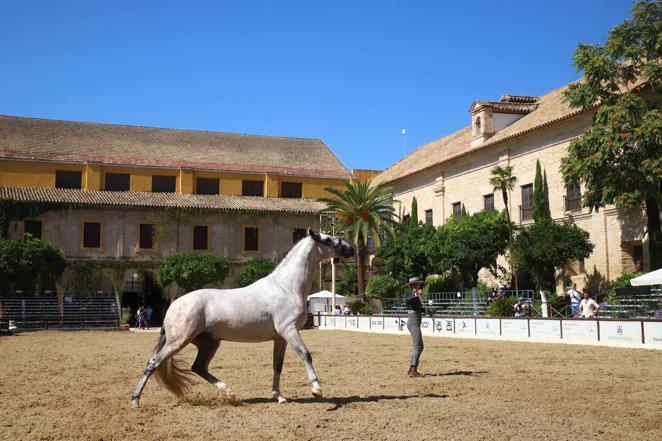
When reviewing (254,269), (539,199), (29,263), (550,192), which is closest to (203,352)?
(539,199)

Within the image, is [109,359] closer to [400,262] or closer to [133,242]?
[400,262]

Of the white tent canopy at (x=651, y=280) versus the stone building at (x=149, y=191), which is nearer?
Answer: the white tent canopy at (x=651, y=280)

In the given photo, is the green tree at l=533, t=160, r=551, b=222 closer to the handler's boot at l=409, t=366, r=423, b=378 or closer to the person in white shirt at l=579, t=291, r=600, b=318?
the person in white shirt at l=579, t=291, r=600, b=318

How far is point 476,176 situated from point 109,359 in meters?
29.1

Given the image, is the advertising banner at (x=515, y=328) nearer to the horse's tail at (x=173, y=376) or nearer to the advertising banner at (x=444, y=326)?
the advertising banner at (x=444, y=326)

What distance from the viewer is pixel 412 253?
4059cm

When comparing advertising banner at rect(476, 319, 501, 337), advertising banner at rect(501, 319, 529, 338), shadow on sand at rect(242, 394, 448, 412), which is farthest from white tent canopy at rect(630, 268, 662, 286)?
shadow on sand at rect(242, 394, 448, 412)

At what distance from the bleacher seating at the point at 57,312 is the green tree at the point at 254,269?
869cm

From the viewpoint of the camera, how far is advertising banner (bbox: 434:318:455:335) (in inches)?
1065

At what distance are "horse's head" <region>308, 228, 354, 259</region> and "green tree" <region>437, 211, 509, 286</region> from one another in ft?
89.2

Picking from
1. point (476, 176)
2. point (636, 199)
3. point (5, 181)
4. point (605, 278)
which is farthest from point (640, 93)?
point (5, 181)

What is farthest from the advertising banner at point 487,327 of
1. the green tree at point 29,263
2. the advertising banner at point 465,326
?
the green tree at point 29,263

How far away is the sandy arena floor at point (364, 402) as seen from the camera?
7.29m

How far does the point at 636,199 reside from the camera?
2758 centimetres
